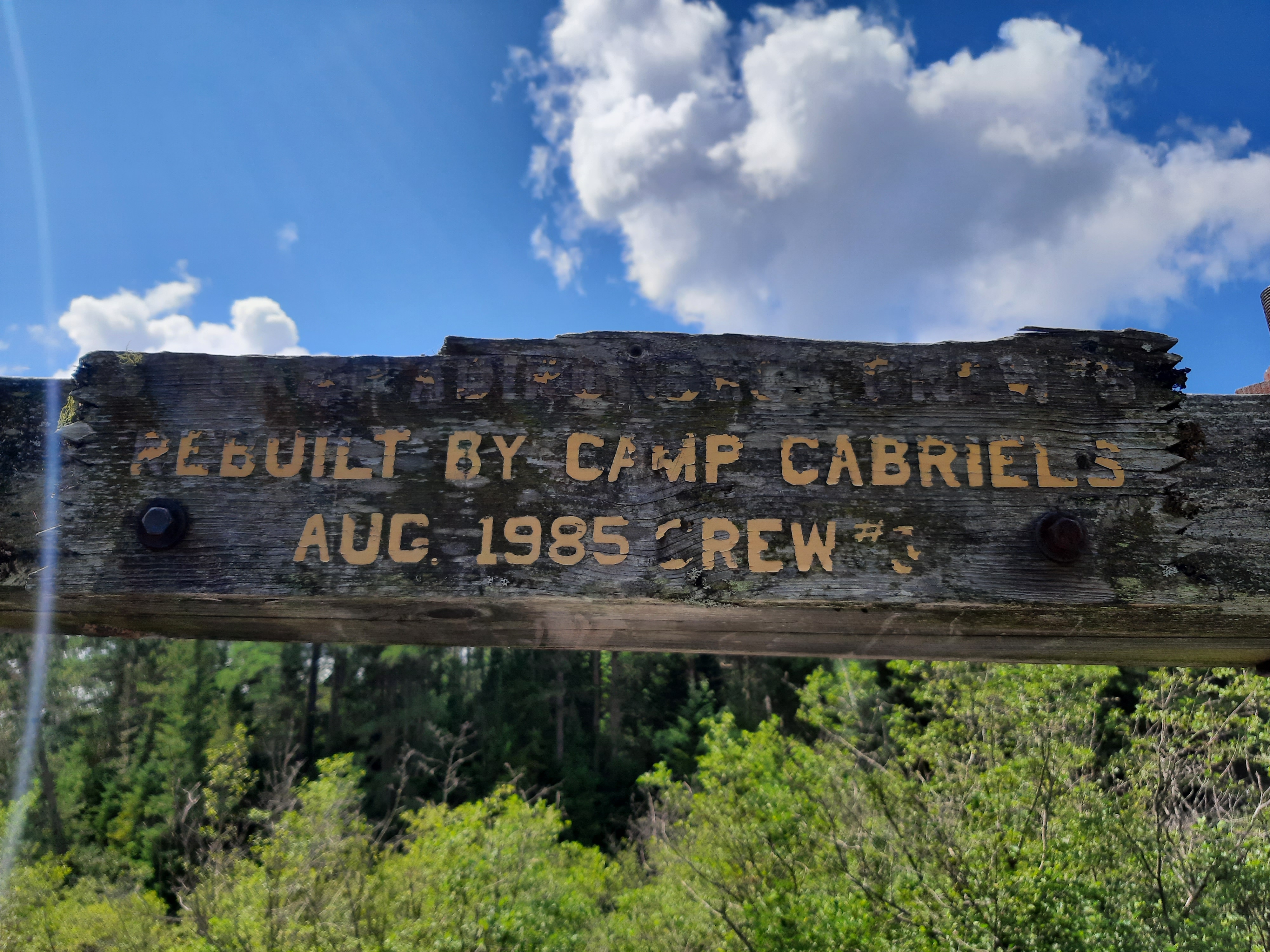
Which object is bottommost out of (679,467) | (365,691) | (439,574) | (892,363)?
(365,691)

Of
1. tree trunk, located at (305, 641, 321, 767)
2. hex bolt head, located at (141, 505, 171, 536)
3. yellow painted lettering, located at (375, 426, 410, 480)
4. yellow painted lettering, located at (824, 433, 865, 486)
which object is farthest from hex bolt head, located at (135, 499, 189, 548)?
tree trunk, located at (305, 641, 321, 767)

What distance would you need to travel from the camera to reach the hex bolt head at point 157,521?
0.93 m

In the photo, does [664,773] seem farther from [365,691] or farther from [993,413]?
[365,691]

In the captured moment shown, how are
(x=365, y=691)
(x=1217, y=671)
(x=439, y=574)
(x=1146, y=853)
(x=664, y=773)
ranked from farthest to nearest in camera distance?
(x=365, y=691) < (x=664, y=773) < (x=1217, y=671) < (x=1146, y=853) < (x=439, y=574)

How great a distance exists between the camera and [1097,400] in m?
0.97

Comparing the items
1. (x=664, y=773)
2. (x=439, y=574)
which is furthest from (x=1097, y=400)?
(x=664, y=773)

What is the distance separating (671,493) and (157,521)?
70 centimetres

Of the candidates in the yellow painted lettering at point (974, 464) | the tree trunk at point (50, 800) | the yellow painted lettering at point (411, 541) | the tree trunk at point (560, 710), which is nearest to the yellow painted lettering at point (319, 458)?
the yellow painted lettering at point (411, 541)

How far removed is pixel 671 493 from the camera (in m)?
0.94

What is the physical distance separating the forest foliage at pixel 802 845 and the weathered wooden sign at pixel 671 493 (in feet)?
18.0

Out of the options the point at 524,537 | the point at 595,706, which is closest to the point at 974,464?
the point at 524,537

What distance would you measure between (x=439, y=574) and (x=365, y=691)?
3215 centimetres

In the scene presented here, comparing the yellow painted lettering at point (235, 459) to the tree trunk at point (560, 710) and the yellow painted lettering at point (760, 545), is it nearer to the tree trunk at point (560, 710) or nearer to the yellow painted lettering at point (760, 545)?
the yellow painted lettering at point (760, 545)

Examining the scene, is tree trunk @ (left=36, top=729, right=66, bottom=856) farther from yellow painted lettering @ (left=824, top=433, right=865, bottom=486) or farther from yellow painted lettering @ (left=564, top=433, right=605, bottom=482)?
yellow painted lettering @ (left=824, top=433, right=865, bottom=486)
